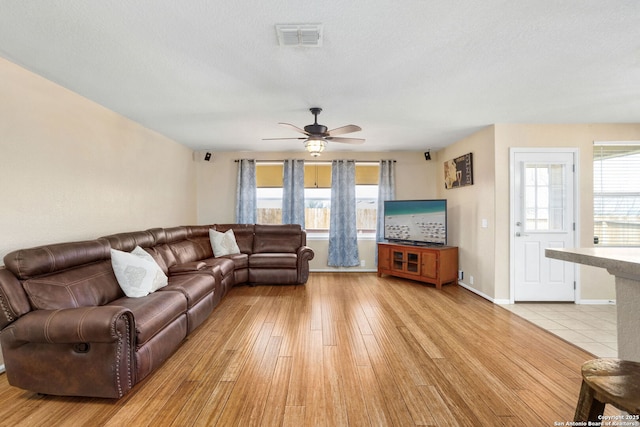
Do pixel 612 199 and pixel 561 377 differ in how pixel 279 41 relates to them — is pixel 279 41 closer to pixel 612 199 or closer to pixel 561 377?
pixel 561 377

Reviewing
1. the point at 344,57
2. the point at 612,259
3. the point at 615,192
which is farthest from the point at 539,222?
the point at 344,57

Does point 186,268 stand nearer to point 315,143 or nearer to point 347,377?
point 315,143

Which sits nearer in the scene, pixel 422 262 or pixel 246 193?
pixel 422 262

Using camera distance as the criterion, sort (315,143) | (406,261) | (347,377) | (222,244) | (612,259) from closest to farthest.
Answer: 1. (612,259)
2. (347,377)
3. (315,143)
4. (222,244)
5. (406,261)

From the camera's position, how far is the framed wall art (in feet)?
15.4

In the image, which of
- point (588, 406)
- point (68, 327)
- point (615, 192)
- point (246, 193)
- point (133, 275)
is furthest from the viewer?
point (246, 193)

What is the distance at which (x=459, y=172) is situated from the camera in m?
5.02

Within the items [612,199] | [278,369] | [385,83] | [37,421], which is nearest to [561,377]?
[278,369]

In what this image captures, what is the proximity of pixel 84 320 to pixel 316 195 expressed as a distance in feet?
15.4

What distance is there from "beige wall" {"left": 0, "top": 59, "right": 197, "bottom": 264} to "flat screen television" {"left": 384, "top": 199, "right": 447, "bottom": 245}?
4.20 metres

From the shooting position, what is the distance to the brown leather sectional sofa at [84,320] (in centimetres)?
185

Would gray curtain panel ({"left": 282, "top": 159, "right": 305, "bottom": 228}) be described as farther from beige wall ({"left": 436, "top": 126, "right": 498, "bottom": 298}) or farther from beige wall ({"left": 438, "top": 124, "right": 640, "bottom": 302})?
beige wall ({"left": 438, "top": 124, "right": 640, "bottom": 302})

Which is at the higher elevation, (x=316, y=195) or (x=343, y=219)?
(x=316, y=195)

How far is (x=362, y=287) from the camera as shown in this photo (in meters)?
4.87
